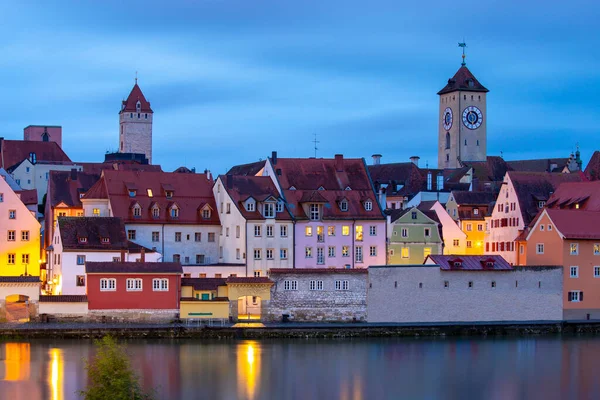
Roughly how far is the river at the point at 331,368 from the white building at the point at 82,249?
633 centimetres

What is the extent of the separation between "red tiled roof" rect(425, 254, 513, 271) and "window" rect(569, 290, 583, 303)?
387cm

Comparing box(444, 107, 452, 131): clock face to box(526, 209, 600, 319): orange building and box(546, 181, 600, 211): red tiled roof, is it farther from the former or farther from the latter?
box(526, 209, 600, 319): orange building

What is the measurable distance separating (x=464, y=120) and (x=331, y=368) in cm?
8608

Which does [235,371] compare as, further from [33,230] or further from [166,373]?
[33,230]

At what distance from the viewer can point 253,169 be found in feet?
295

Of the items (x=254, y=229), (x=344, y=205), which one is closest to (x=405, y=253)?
(x=344, y=205)

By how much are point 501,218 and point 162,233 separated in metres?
23.6

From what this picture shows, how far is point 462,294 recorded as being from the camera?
6322 cm

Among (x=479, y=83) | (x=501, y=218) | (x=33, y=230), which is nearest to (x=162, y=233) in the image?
(x=33, y=230)

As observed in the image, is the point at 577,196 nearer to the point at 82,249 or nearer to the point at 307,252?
the point at 307,252

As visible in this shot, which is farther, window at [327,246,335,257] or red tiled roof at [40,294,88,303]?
Answer: window at [327,246,335,257]

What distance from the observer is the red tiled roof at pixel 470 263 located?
6341 cm

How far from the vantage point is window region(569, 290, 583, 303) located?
64.8 meters

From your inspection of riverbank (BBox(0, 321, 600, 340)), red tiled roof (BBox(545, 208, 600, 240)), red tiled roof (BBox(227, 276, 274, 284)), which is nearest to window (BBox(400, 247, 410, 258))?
red tiled roof (BBox(545, 208, 600, 240))
